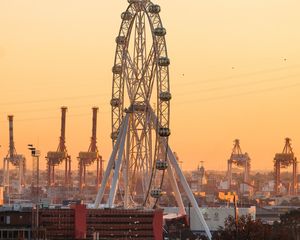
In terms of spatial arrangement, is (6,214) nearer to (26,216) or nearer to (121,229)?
(26,216)

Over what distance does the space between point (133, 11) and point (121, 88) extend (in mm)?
7369

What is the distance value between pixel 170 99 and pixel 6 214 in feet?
69.6

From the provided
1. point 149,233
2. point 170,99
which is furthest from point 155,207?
point 170,99

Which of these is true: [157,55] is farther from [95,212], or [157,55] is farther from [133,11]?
[95,212]

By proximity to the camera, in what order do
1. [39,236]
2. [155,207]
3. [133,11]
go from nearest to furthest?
[39,236], [133,11], [155,207]

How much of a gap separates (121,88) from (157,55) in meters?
7.96

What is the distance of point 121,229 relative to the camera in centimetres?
17550

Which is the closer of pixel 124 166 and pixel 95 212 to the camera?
pixel 124 166

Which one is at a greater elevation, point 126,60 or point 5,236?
point 126,60

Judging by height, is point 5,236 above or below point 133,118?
below

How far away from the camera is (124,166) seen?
162 m

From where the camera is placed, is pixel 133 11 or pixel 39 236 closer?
pixel 39 236

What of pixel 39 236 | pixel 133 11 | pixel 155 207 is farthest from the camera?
pixel 155 207

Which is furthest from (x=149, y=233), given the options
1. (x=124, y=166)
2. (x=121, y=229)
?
(x=124, y=166)
